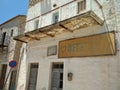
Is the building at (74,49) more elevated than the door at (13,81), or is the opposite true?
the building at (74,49)

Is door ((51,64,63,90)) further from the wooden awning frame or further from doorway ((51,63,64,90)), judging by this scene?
the wooden awning frame

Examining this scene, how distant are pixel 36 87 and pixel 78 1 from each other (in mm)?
6300

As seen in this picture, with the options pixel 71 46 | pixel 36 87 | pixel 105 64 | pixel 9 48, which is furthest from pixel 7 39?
pixel 105 64

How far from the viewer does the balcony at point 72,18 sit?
742 centimetres

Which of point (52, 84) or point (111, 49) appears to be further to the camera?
point (52, 84)

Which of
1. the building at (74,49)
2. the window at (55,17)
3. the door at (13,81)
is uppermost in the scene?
the window at (55,17)

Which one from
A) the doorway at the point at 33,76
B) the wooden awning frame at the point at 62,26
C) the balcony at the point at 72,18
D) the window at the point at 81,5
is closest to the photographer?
the wooden awning frame at the point at 62,26

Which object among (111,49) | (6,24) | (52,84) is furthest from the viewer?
(6,24)

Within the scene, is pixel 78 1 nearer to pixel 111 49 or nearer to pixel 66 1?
pixel 66 1

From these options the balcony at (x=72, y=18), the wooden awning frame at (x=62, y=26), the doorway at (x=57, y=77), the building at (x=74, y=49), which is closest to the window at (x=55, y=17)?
the building at (x=74, y=49)

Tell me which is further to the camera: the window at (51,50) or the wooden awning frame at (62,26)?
the window at (51,50)

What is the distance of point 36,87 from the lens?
10102mm

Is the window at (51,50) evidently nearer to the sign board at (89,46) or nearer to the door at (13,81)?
the sign board at (89,46)

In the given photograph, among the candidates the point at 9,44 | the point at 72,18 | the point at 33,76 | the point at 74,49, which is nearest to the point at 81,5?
the point at 72,18
